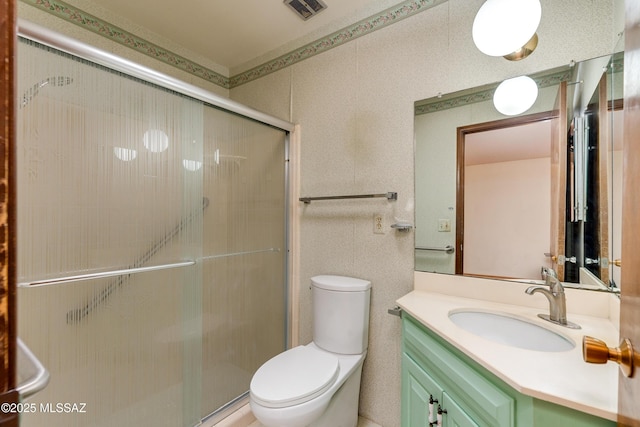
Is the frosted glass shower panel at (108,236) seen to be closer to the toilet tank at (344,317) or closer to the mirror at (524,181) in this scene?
the toilet tank at (344,317)

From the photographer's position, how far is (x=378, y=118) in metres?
1.67

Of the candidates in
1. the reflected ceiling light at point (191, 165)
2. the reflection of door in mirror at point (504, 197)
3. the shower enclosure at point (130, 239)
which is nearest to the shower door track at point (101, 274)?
the shower enclosure at point (130, 239)

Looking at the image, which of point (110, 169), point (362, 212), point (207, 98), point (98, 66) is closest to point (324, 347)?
point (362, 212)

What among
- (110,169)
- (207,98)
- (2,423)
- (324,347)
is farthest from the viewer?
(324,347)

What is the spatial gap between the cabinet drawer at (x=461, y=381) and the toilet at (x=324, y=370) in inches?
15.3

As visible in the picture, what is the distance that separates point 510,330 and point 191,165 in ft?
5.43

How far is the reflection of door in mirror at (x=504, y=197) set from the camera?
4.04ft

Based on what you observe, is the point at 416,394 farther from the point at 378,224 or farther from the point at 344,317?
the point at 378,224

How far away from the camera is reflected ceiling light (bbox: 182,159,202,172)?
56.3 inches

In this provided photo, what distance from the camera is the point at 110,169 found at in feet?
3.88

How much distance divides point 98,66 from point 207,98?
0.45 metres

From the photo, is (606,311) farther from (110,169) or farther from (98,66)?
(98,66)

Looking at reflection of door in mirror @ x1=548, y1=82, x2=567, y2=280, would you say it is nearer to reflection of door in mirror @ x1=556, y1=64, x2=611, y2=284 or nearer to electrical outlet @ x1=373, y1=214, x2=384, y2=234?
reflection of door in mirror @ x1=556, y1=64, x2=611, y2=284

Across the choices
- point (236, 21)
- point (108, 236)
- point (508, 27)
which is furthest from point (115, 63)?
point (508, 27)
